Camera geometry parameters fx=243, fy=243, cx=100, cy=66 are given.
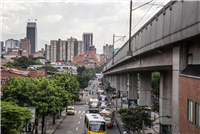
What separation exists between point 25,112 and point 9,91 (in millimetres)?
9396

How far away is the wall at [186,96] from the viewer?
972 cm

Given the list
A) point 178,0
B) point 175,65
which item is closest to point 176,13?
point 178,0

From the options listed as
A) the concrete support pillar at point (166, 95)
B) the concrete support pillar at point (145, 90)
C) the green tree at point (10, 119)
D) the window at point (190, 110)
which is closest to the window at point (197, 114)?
the window at point (190, 110)

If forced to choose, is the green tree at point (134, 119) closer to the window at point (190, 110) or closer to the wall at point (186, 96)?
the wall at point (186, 96)

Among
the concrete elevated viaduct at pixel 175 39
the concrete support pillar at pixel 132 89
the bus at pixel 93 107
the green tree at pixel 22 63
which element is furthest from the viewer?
the green tree at pixel 22 63

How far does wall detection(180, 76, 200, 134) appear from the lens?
9719 millimetres

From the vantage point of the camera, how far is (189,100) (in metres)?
10.6

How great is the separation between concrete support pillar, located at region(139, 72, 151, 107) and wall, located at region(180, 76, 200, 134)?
2491 centimetres

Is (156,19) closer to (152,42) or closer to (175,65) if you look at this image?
(152,42)

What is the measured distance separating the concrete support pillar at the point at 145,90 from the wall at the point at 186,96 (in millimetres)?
24910

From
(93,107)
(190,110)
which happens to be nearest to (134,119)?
(190,110)

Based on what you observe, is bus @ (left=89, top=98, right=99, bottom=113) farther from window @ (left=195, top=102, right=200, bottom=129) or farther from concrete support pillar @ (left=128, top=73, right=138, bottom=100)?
window @ (left=195, top=102, right=200, bottom=129)

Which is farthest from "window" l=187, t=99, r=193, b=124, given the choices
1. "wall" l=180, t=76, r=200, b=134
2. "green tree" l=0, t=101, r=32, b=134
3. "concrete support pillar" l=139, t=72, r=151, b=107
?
"concrete support pillar" l=139, t=72, r=151, b=107

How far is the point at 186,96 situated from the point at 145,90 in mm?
26218
